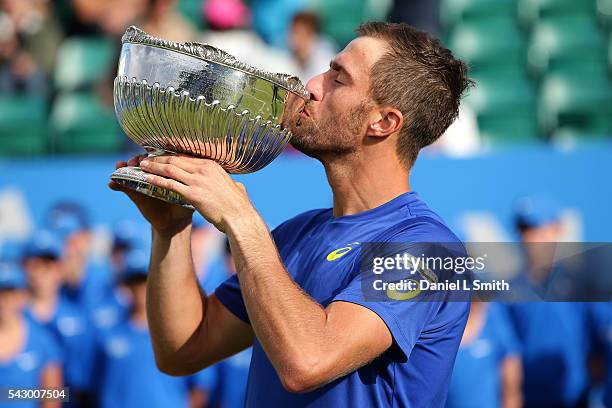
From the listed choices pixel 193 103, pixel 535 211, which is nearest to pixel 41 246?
pixel 535 211

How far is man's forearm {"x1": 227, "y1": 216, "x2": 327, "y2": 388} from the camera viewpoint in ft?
6.73

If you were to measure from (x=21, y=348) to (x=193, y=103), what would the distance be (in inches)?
130

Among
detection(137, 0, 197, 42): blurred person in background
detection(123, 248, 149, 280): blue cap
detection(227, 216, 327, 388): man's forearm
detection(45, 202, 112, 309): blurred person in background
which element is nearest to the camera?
detection(227, 216, 327, 388): man's forearm

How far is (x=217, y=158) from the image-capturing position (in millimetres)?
2232

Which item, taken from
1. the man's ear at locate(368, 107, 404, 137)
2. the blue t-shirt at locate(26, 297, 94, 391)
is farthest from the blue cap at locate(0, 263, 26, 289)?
the man's ear at locate(368, 107, 404, 137)

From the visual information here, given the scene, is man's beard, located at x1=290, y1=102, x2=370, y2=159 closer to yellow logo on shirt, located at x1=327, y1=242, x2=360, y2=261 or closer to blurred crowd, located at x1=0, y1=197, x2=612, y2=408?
yellow logo on shirt, located at x1=327, y1=242, x2=360, y2=261

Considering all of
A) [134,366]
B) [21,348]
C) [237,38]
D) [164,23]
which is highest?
[164,23]

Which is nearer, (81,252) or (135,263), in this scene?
(135,263)

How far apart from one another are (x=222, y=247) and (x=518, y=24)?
2702 millimetres

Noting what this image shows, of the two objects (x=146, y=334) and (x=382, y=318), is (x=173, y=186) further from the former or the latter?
(x=146, y=334)

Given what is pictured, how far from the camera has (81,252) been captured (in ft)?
18.8

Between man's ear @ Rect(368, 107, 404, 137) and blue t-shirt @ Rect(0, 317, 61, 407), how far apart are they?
9.98ft

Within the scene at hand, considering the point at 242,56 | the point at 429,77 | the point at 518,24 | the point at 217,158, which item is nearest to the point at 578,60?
the point at 518,24

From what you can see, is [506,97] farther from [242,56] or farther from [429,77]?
[429,77]
